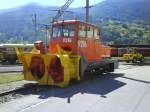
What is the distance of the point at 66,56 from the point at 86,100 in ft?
14.2

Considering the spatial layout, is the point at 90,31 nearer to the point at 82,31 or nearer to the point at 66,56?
the point at 82,31

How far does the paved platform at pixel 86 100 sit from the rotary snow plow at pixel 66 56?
763 millimetres

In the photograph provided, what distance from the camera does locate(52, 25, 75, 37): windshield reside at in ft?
64.6

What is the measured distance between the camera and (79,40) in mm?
19609

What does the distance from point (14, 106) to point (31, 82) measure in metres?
6.62

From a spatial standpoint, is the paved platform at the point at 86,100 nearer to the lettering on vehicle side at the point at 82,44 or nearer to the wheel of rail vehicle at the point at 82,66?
the wheel of rail vehicle at the point at 82,66

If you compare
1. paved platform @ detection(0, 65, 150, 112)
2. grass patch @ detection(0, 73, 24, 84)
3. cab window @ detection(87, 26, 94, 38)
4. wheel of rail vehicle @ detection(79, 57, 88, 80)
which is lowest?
grass patch @ detection(0, 73, 24, 84)

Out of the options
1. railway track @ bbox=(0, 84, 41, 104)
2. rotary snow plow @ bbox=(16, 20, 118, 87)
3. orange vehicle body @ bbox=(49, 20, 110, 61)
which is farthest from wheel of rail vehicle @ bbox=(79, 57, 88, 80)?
railway track @ bbox=(0, 84, 41, 104)

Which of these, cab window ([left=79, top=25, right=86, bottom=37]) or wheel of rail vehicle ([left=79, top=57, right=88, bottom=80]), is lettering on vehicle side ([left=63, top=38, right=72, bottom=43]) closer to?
cab window ([left=79, top=25, right=86, bottom=37])

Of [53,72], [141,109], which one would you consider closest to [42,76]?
[53,72]

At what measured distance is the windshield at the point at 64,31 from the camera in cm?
1969

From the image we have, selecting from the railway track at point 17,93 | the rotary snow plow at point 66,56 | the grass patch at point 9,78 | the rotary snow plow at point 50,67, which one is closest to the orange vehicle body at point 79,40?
the rotary snow plow at point 66,56

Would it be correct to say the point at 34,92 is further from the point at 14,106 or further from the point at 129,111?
the point at 129,111

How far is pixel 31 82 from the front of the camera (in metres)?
18.6
